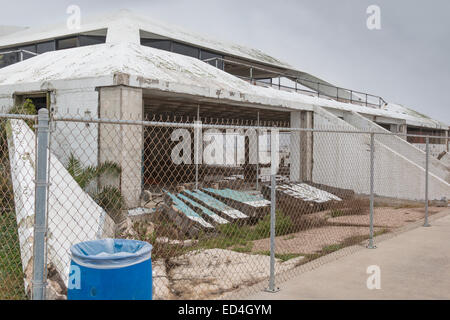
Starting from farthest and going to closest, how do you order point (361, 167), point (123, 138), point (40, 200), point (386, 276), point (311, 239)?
point (361, 167)
point (123, 138)
point (311, 239)
point (386, 276)
point (40, 200)

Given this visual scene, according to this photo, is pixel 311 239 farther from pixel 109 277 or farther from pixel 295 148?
pixel 295 148

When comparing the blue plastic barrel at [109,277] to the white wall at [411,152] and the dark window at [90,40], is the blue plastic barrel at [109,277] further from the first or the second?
the dark window at [90,40]

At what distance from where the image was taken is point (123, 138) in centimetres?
951

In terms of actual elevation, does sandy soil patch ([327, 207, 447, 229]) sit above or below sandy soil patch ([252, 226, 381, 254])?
above

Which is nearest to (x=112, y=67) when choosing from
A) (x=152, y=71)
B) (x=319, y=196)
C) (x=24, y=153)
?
(x=152, y=71)

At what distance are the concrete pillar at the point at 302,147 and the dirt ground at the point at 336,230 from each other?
3822 mm

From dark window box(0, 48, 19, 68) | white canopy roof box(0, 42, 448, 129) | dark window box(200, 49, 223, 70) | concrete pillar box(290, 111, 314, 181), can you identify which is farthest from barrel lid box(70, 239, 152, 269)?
dark window box(0, 48, 19, 68)

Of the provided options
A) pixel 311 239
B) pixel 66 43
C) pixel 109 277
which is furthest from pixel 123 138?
pixel 66 43

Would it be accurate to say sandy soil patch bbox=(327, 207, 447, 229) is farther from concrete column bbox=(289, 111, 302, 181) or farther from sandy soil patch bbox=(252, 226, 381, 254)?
concrete column bbox=(289, 111, 302, 181)

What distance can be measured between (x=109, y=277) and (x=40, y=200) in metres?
0.82

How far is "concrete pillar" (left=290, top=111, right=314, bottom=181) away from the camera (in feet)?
51.4

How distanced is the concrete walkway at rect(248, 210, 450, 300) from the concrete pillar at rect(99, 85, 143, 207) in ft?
16.8
